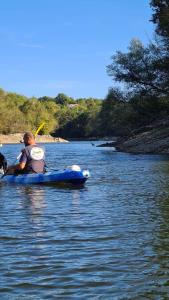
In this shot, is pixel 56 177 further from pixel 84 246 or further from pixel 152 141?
pixel 152 141

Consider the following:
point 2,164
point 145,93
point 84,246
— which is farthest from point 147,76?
point 84,246

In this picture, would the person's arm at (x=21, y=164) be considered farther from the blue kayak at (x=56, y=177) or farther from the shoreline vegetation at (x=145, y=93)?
the shoreline vegetation at (x=145, y=93)

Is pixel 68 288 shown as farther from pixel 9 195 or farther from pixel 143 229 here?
pixel 9 195

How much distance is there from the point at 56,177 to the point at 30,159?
1.04 metres

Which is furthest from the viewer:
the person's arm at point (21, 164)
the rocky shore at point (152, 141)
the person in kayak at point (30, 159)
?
the rocky shore at point (152, 141)

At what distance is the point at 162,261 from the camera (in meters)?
7.42

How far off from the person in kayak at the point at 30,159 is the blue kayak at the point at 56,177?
262 mm

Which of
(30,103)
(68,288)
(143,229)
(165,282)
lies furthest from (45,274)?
(30,103)

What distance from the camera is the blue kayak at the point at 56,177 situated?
56.4 feet

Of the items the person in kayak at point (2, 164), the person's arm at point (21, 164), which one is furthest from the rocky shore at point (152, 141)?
the person's arm at point (21, 164)

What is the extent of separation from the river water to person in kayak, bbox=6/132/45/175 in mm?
2405

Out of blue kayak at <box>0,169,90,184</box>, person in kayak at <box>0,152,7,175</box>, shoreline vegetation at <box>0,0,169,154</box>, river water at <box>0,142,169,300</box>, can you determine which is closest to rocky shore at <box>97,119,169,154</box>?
shoreline vegetation at <box>0,0,169,154</box>

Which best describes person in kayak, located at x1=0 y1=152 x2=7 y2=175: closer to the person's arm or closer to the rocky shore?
the person's arm

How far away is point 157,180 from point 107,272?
12.7 metres
